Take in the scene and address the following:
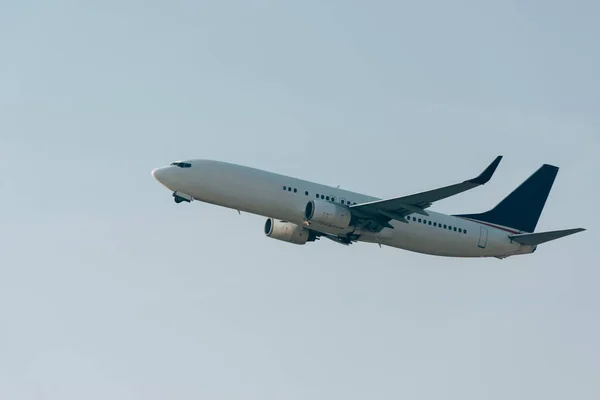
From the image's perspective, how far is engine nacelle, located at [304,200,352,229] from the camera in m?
68.3

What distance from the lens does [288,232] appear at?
7481 centimetres

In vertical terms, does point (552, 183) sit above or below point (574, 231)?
above

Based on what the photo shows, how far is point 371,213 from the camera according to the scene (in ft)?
228

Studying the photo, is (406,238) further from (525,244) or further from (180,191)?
(180,191)

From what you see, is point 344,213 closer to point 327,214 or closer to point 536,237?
point 327,214

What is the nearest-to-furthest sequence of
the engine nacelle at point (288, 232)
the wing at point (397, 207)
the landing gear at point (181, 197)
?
the wing at point (397, 207)
the landing gear at point (181, 197)
the engine nacelle at point (288, 232)

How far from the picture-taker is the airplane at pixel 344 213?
222 ft

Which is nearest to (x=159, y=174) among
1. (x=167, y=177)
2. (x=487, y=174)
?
(x=167, y=177)

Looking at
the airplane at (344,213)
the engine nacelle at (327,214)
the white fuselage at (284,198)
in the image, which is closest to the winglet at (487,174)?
the airplane at (344,213)

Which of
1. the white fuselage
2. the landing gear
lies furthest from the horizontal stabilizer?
the landing gear

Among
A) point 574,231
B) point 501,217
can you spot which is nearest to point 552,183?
point 501,217

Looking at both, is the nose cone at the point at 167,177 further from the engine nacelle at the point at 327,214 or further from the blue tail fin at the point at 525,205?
the blue tail fin at the point at 525,205

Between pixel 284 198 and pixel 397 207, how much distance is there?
7232 millimetres

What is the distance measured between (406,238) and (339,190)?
5.71 metres
